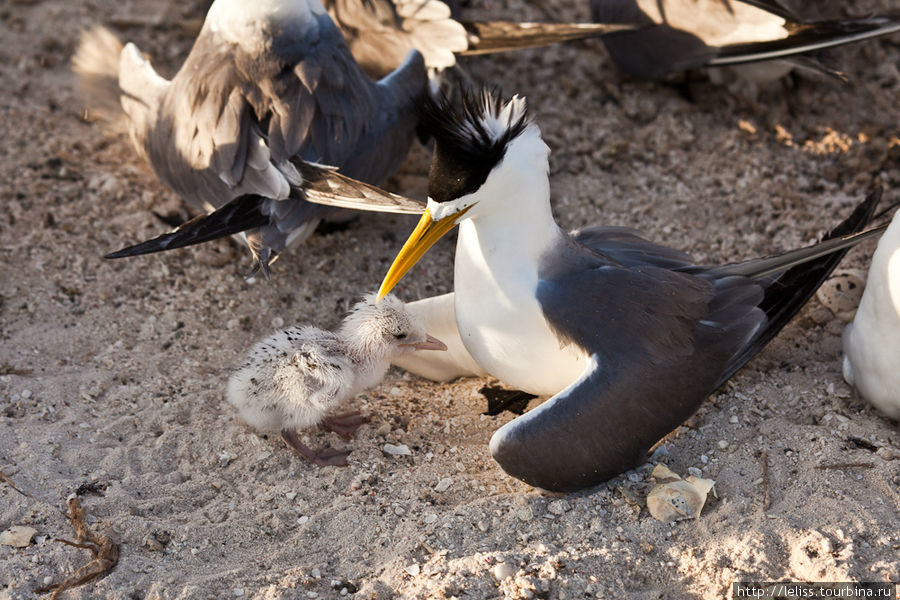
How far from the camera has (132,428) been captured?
4488mm

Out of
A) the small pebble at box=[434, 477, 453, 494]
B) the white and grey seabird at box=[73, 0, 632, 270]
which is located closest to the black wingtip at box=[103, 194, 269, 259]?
the white and grey seabird at box=[73, 0, 632, 270]

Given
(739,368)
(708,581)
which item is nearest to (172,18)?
(739,368)

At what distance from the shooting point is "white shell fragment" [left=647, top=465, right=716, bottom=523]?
3855 millimetres

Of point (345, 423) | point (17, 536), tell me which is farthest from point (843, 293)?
point (17, 536)

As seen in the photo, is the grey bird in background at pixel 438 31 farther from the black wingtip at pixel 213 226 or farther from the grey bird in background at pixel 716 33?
the black wingtip at pixel 213 226

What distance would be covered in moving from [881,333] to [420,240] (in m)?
2.00

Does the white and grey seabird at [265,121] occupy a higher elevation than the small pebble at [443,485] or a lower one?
higher

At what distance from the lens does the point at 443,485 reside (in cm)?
418

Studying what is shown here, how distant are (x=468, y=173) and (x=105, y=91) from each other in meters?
3.27

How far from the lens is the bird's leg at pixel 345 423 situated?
14.9ft

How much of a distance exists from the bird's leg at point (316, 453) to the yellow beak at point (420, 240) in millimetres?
758

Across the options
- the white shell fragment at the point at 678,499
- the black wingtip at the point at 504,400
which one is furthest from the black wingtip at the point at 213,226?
the white shell fragment at the point at 678,499

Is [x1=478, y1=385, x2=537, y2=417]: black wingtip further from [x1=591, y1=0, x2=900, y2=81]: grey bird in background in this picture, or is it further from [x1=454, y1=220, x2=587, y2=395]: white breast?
[x1=591, y1=0, x2=900, y2=81]: grey bird in background

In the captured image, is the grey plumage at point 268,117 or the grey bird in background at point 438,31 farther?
the grey bird in background at point 438,31
